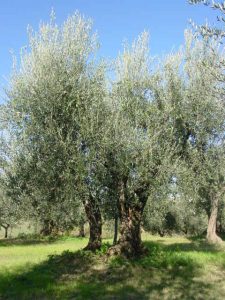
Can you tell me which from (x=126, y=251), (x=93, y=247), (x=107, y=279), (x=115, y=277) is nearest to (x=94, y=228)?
(x=93, y=247)

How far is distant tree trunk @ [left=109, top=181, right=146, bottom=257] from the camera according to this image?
18.8 m

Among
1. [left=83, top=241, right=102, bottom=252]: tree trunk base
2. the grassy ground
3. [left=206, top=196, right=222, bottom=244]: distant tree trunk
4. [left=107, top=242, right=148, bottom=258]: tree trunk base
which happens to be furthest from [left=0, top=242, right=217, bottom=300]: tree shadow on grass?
[left=206, top=196, right=222, bottom=244]: distant tree trunk

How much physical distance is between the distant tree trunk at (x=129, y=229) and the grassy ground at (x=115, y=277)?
67cm

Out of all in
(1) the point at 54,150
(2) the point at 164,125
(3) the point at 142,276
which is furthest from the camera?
(2) the point at 164,125

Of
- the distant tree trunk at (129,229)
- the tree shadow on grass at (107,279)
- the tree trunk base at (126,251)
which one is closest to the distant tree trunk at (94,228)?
the tree shadow on grass at (107,279)

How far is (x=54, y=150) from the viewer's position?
16938 millimetres

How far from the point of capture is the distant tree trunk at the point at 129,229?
61.6ft

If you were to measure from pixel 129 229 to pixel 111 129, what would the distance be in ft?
17.4

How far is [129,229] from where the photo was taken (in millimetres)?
19156

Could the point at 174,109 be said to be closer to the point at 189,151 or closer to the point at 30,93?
the point at 189,151

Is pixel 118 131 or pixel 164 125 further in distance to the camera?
pixel 164 125

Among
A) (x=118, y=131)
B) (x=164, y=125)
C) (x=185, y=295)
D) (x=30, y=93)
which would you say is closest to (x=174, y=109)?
(x=164, y=125)

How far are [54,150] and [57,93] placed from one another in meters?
2.46

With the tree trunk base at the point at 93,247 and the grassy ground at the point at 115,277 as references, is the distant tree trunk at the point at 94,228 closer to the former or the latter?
the tree trunk base at the point at 93,247
